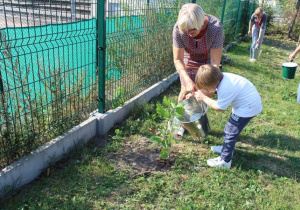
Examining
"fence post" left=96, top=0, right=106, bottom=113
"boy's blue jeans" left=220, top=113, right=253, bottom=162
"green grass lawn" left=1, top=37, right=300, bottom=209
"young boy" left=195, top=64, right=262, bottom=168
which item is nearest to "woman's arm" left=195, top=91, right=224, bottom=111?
"young boy" left=195, top=64, right=262, bottom=168

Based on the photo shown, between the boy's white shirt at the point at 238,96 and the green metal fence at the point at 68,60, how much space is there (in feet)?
4.81

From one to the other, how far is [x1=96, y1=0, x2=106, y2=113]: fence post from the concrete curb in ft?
0.67

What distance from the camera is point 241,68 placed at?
721 cm

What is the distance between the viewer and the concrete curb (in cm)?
239

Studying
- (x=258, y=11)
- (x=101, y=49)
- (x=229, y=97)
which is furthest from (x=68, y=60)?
(x=258, y=11)

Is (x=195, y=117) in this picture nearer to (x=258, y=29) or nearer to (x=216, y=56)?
(x=216, y=56)

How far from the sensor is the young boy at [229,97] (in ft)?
8.46

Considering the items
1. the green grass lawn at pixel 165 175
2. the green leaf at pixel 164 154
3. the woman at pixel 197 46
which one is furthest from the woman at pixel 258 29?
the green leaf at pixel 164 154

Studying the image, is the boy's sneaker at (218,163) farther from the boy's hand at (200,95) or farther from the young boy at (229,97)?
the boy's hand at (200,95)

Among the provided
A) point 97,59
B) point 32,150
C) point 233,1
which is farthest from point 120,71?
point 233,1

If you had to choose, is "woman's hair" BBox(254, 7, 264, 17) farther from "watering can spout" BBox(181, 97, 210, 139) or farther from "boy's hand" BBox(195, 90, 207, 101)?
"boy's hand" BBox(195, 90, 207, 101)

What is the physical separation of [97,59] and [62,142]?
44.3 inches

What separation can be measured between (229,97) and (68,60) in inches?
67.6

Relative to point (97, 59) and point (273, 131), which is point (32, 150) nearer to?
point (97, 59)
